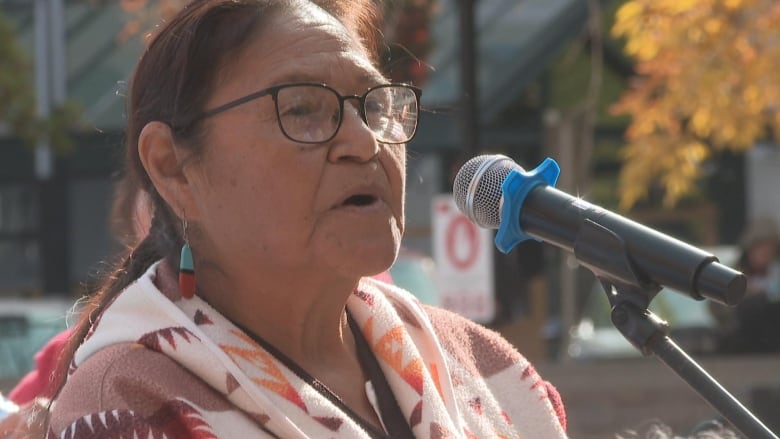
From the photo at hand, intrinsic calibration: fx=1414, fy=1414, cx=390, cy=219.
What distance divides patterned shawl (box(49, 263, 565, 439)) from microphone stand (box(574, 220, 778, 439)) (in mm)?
423

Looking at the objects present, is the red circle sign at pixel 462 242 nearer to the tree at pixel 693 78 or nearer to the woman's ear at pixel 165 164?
the tree at pixel 693 78

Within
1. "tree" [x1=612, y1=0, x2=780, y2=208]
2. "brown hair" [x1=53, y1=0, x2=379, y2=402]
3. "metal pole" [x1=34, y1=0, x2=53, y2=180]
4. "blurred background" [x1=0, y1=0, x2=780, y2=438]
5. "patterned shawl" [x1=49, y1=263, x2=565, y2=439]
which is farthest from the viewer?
"metal pole" [x1=34, y1=0, x2=53, y2=180]

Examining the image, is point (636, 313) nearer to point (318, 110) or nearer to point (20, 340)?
point (318, 110)

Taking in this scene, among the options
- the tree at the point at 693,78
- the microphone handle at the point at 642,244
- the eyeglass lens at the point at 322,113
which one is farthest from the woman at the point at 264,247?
the tree at the point at 693,78

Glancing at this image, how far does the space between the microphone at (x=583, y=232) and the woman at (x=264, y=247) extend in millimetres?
173

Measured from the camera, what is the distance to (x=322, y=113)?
2127mm

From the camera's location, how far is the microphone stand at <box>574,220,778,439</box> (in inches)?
71.9

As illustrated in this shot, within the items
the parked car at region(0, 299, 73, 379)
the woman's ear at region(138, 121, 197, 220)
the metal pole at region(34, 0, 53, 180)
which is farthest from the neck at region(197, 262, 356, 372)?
the metal pole at region(34, 0, 53, 180)

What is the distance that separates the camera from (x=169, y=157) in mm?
2211

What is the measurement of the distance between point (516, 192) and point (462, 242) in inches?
286

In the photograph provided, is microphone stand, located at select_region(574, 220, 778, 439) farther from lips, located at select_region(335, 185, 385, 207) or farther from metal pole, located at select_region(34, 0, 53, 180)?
metal pole, located at select_region(34, 0, 53, 180)

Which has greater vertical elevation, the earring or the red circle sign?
the earring

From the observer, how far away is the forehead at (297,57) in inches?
84.6

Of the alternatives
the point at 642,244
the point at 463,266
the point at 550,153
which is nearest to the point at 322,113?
the point at 642,244
